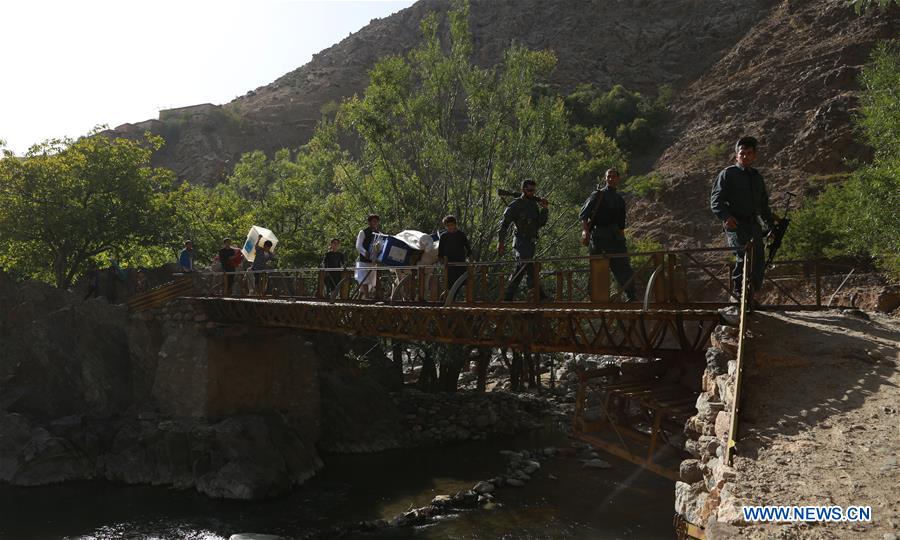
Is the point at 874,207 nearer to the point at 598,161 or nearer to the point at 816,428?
the point at 598,161

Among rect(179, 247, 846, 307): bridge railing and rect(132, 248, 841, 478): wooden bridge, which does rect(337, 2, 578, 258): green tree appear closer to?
rect(179, 247, 846, 307): bridge railing

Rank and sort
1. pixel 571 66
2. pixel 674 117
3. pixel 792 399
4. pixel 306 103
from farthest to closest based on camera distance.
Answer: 1. pixel 306 103
2. pixel 571 66
3. pixel 674 117
4. pixel 792 399

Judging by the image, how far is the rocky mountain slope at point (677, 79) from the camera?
43.0 m

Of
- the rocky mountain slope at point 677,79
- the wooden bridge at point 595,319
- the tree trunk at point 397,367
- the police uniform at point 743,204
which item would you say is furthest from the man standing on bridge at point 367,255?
the rocky mountain slope at point 677,79

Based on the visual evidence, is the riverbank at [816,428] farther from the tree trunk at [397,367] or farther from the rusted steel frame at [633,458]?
the tree trunk at [397,367]

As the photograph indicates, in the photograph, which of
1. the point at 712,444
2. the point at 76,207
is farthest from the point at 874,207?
the point at 76,207

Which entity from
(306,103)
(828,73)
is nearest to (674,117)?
(828,73)

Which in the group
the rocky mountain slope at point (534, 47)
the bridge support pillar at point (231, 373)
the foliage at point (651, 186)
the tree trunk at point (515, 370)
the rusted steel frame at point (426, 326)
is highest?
the rocky mountain slope at point (534, 47)

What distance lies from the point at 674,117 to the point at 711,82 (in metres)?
6.00

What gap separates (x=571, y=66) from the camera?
72875 millimetres

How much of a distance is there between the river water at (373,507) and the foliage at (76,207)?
968cm

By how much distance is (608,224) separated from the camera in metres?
9.00

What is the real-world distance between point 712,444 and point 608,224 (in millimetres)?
4326

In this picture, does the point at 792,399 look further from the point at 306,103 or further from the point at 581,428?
the point at 306,103
